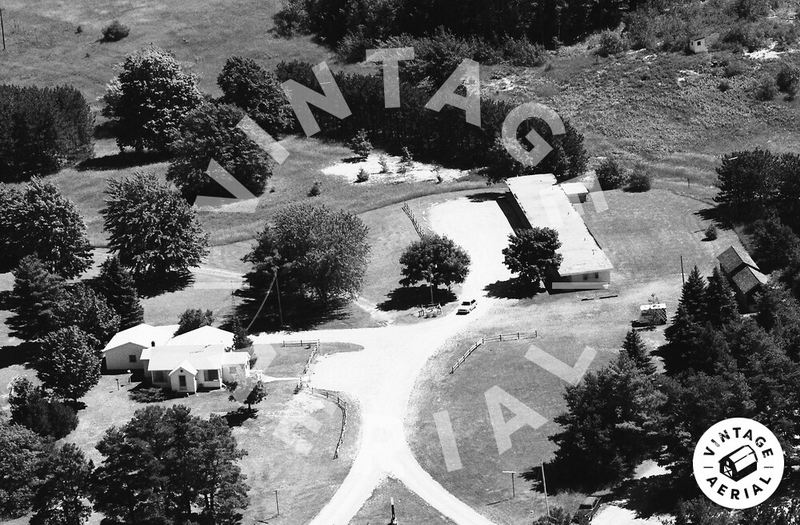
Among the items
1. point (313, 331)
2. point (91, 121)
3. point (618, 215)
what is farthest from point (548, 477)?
point (91, 121)

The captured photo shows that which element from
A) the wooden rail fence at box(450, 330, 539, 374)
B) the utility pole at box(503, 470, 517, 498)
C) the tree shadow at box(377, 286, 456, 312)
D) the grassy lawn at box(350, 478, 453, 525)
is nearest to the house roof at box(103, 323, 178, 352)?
the tree shadow at box(377, 286, 456, 312)

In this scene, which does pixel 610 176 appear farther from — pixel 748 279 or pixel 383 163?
pixel 748 279

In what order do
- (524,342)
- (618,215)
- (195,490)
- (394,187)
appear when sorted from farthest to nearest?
(394,187) → (618,215) → (524,342) → (195,490)

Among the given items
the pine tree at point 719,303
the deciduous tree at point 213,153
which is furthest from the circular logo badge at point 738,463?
the deciduous tree at point 213,153

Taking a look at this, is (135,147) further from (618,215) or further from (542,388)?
(542,388)

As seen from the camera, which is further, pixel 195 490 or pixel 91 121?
pixel 91 121

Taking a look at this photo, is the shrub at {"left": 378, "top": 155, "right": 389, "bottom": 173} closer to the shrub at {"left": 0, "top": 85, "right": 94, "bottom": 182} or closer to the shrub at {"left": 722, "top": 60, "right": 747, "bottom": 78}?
the shrub at {"left": 0, "top": 85, "right": 94, "bottom": 182}
